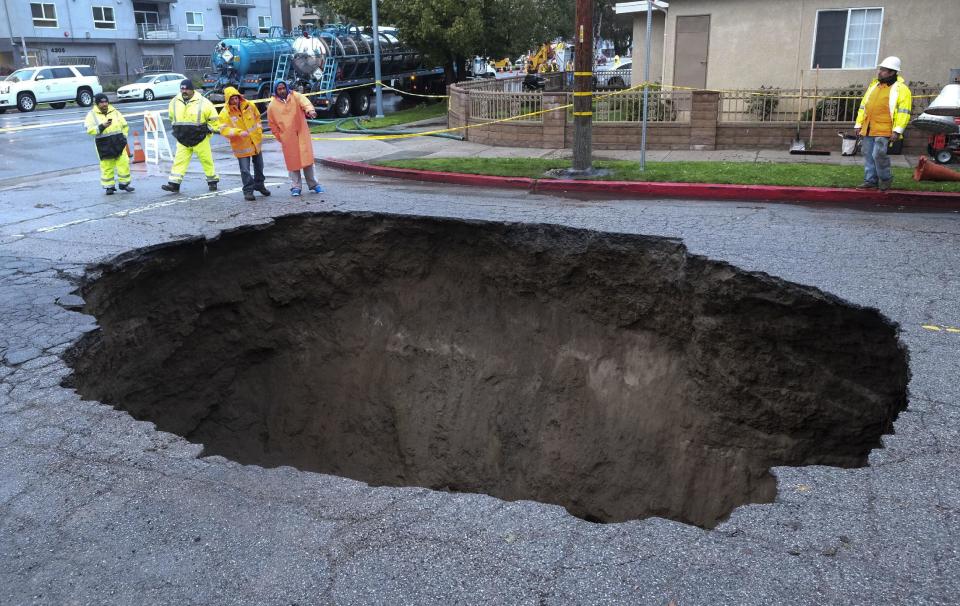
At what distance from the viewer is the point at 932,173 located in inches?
425

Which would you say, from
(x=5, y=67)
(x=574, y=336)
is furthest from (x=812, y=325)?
(x=5, y=67)

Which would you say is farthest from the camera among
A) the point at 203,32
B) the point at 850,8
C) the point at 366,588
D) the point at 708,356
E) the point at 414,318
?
the point at 203,32

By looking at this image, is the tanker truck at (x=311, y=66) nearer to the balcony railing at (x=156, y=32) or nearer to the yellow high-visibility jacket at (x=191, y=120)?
the yellow high-visibility jacket at (x=191, y=120)

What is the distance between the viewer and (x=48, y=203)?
37.0 feet

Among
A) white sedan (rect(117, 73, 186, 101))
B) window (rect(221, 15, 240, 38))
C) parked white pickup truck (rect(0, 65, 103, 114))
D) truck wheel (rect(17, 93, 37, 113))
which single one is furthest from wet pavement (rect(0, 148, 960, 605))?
window (rect(221, 15, 240, 38))

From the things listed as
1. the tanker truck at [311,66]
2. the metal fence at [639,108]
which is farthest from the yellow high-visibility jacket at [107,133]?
the tanker truck at [311,66]

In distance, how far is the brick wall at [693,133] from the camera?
46.5 feet

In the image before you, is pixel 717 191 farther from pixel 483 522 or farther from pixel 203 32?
pixel 203 32

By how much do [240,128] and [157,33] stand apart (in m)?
43.3

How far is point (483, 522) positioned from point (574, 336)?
4650mm

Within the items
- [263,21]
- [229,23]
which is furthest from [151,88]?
[263,21]

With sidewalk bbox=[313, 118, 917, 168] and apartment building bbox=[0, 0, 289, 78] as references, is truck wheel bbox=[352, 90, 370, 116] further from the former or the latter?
apartment building bbox=[0, 0, 289, 78]

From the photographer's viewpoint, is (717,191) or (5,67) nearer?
(717,191)

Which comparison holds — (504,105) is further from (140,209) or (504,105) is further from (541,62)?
(541,62)
